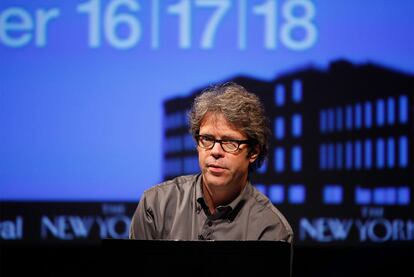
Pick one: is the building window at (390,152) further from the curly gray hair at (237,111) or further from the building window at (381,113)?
the curly gray hair at (237,111)

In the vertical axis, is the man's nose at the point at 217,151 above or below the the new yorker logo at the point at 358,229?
above

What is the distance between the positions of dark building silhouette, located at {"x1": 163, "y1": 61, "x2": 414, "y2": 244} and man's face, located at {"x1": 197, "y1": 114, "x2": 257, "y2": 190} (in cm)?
169

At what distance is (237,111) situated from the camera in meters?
1.96

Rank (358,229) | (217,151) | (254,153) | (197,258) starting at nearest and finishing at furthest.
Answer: (197,258), (217,151), (254,153), (358,229)

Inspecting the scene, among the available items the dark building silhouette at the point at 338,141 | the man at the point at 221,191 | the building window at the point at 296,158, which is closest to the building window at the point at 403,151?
the dark building silhouette at the point at 338,141

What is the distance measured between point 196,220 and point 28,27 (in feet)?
6.91

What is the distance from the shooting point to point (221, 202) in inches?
82.2

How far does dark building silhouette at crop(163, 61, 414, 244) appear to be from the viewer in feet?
12.1

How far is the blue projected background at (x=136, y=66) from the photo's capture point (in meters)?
3.69

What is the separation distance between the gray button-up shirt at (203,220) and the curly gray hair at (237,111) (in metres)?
0.17

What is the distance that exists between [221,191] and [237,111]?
0.26 metres

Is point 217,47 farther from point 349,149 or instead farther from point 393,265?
point 393,265

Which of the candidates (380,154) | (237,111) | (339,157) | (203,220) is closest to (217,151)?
(237,111)

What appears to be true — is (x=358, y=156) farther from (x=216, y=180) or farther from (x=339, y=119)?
(x=216, y=180)
